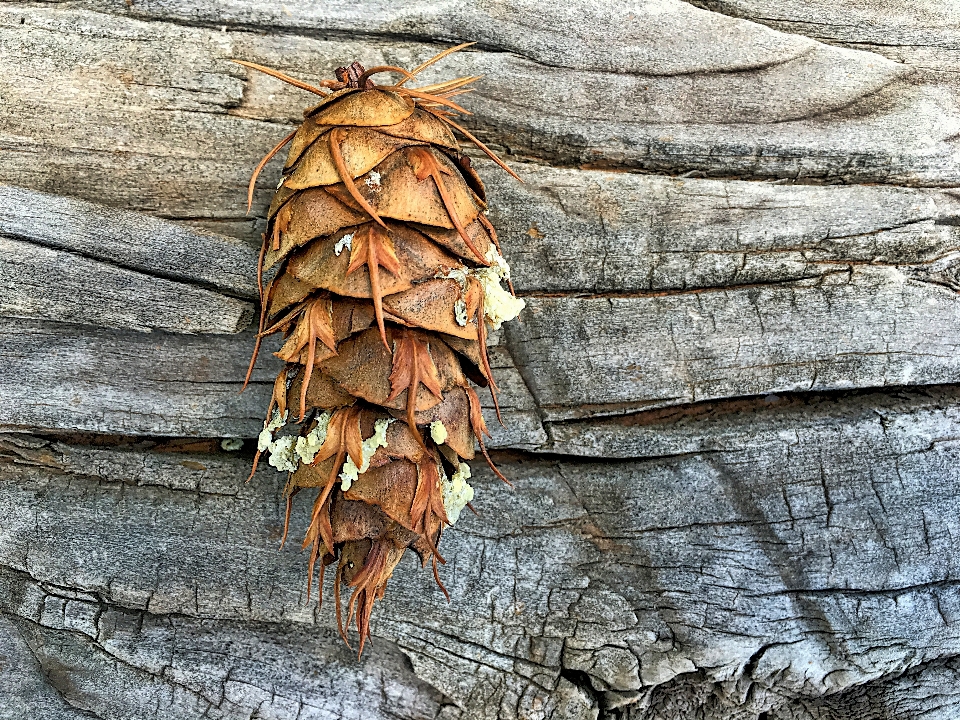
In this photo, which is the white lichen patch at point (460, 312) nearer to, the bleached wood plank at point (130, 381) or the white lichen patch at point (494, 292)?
the white lichen patch at point (494, 292)

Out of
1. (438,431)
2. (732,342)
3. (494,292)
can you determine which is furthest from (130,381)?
(732,342)

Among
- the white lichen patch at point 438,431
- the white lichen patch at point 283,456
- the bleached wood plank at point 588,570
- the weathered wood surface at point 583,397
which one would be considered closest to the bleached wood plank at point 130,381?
the weathered wood surface at point 583,397

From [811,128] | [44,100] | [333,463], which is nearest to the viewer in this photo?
[333,463]

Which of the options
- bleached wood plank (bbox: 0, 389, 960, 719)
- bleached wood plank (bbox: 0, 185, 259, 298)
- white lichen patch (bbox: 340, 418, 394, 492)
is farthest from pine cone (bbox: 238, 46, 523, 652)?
bleached wood plank (bbox: 0, 389, 960, 719)

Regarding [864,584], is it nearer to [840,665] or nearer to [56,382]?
[840,665]

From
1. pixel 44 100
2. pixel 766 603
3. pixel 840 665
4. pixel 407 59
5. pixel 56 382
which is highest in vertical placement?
pixel 407 59

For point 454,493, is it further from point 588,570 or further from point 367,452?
point 588,570

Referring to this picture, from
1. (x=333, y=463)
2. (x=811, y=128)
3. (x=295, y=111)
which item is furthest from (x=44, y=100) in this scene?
(x=811, y=128)
